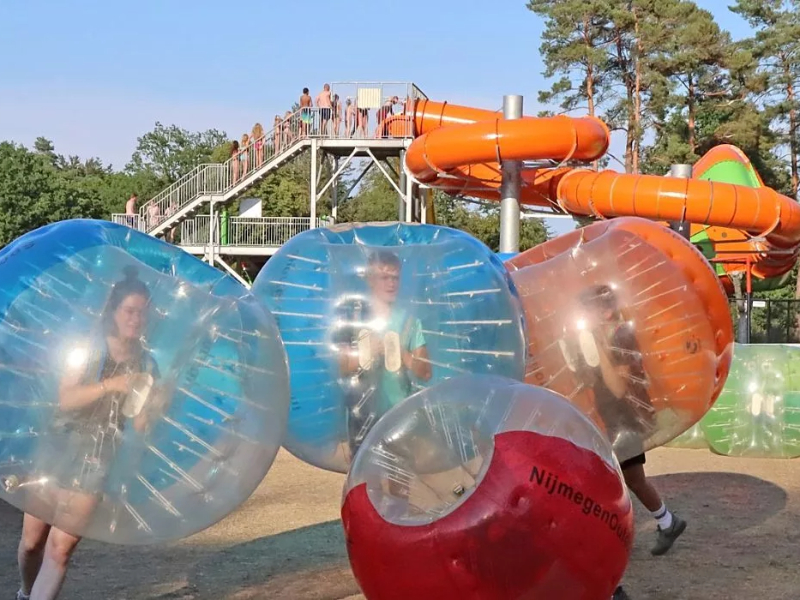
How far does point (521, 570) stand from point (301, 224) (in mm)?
21600

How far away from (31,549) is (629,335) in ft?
9.14

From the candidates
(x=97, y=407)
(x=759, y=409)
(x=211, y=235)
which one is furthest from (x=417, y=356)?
(x=211, y=235)

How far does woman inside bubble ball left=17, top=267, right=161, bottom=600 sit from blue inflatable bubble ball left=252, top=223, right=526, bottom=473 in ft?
3.30

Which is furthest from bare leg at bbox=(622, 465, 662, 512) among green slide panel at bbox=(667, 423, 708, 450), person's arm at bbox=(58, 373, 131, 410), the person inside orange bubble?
green slide panel at bbox=(667, 423, 708, 450)

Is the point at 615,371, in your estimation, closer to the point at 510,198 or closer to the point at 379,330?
the point at 379,330

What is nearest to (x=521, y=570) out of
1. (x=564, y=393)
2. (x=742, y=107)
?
(x=564, y=393)

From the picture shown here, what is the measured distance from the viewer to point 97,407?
3.54 m

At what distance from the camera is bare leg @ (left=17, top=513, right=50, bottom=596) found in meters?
4.30

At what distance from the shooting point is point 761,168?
37.3m

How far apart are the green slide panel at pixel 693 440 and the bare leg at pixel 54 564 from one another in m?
7.91

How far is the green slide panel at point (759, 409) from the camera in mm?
10000

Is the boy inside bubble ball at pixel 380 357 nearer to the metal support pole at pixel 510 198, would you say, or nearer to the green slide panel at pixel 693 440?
the green slide panel at pixel 693 440

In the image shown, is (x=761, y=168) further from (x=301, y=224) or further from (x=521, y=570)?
(x=521, y=570)

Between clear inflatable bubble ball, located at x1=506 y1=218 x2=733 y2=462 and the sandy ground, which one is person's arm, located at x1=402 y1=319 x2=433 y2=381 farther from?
the sandy ground
